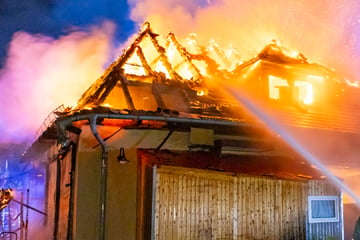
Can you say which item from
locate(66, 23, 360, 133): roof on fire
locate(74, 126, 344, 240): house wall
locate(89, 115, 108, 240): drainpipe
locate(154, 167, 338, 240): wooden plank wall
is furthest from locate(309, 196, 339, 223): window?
locate(89, 115, 108, 240): drainpipe

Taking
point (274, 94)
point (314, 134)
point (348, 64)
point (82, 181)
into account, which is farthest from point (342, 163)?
point (348, 64)

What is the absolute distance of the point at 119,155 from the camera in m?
10.1

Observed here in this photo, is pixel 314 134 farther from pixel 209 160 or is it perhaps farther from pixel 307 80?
pixel 209 160

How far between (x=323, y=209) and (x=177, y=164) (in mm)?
4716

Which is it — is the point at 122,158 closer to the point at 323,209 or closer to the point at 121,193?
the point at 121,193

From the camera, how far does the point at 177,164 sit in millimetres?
9719

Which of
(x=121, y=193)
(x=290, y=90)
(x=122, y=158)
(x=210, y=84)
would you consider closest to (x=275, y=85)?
(x=290, y=90)

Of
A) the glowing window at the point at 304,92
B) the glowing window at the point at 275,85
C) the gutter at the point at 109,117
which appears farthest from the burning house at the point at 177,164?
the glowing window at the point at 304,92

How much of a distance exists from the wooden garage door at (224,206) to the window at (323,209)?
397 millimetres

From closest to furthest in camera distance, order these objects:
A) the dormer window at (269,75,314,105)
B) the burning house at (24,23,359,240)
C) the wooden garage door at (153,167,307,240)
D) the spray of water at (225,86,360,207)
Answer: the wooden garage door at (153,167,307,240) → the burning house at (24,23,359,240) → the spray of water at (225,86,360,207) → the dormer window at (269,75,314,105)

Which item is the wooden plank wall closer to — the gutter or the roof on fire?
the gutter

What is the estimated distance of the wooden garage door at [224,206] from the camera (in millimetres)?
9383

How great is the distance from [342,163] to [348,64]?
377 inches

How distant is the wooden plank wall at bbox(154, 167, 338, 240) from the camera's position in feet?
30.8
